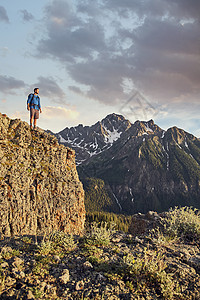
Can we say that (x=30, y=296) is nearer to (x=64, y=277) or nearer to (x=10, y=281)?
→ (x=10, y=281)

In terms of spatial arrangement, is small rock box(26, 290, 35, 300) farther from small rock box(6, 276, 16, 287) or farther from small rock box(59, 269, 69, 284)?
small rock box(59, 269, 69, 284)

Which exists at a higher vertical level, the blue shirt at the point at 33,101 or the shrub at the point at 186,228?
the blue shirt at the point at 33,101

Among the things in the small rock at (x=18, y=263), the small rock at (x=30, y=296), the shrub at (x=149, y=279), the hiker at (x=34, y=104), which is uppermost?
the hiker at (x=34, y=104)

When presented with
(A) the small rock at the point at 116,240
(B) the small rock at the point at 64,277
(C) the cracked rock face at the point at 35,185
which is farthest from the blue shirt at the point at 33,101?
(B) the small rock at the point at 64,277

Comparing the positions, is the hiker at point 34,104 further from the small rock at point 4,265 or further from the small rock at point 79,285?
the small rock at point 79,285

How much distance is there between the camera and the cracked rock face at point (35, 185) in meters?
15.3

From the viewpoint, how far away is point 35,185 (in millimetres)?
17969

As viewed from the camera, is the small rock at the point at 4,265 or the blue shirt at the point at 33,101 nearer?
the small rock at the point at 4,265

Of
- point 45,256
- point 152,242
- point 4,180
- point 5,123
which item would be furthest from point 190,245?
point 5,123

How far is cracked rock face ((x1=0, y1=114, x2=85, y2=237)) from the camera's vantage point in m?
15.3

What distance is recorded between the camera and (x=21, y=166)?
57.1 feet

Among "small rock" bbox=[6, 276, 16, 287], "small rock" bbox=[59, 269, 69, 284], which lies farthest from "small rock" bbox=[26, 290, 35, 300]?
"small rock" bbox=[59, 269, 69, 284]

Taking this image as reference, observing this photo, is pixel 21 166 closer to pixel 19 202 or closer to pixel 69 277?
pixel 19 202

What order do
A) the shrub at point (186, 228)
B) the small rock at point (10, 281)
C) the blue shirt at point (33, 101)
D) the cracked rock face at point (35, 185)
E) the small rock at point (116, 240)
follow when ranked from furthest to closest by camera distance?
the blue shirt at point (33, 101)
the cracked rock face at point (35, 185)
the shrub at point (186, 228)
the small rock at point (116, 240)
the small rock at point (10, 281)
